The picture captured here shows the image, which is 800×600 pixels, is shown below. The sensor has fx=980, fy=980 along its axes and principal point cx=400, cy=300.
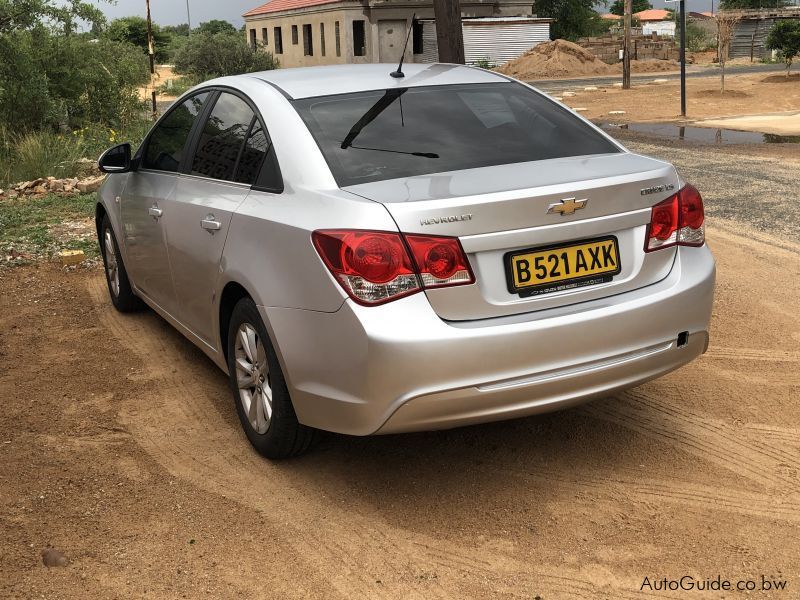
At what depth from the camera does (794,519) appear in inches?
142

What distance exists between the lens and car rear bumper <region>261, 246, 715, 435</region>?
3.40 meters

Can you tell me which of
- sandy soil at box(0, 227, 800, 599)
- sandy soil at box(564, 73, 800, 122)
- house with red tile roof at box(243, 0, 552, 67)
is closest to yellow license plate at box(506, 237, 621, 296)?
sandy soil at box(0, 227, 800, 599)

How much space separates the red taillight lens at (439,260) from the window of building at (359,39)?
48.0 metres

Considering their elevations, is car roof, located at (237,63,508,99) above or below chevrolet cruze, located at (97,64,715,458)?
above

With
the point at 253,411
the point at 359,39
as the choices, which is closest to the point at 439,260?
the point at 253,411

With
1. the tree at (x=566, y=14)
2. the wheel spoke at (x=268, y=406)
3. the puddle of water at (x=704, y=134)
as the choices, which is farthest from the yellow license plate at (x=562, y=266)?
the tree at (x=566, y=14)

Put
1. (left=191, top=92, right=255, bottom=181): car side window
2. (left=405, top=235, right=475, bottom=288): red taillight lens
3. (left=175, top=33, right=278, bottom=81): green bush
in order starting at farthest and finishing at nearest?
(left=175, top=33, right=278, bottom=81): green bush, (left=191, top=92, right=255, bottom=181): car side window, (left=405, top=235, right=475, bottom=288): red taillight lens

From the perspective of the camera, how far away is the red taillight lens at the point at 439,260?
3.41m

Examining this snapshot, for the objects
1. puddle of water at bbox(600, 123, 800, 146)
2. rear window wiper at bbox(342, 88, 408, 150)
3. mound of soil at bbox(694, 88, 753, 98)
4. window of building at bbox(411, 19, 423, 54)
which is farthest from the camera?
window of building at bbox(411, 19, 423, 54)

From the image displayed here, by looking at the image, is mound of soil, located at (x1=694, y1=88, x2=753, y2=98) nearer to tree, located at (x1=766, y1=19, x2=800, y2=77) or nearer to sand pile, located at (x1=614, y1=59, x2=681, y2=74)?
tree, located at (x1=766, y1=19, x2=800, y2=77)

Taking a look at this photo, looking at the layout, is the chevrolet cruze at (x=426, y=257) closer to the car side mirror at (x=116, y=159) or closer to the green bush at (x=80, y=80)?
the car side mirror at (x=116, y=159)

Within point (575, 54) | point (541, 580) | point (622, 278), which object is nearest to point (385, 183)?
point (622, 278)

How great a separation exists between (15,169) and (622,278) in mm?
11949

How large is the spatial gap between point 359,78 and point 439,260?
1536mm
